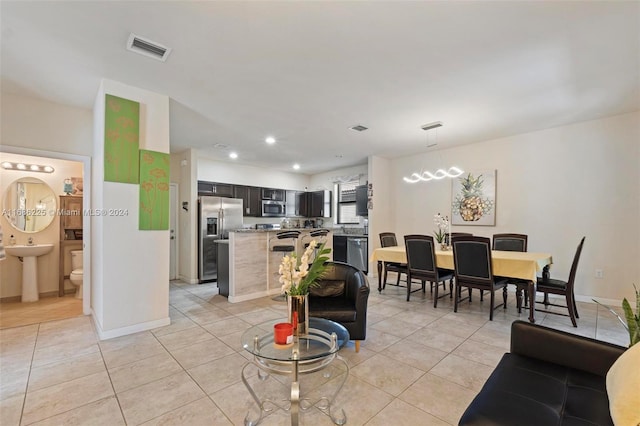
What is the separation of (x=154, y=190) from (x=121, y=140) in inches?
24.3

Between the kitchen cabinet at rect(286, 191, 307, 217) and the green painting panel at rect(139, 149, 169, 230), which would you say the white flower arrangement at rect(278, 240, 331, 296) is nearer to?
the green painting panel at rect(139, 149, 169, 230)

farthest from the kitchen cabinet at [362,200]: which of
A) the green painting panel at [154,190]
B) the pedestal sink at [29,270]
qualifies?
the pedestal sink at [29,270]

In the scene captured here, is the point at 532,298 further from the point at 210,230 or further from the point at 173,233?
the point at 173,233

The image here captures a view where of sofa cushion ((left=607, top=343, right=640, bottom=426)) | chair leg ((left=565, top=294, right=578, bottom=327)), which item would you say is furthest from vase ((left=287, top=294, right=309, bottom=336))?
chair leg ((left=565, top=294, right=578, bottom=327))

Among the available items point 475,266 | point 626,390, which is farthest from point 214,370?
point 475,266

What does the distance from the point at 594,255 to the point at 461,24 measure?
417 centimetres

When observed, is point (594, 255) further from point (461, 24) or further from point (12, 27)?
point (12, 27)

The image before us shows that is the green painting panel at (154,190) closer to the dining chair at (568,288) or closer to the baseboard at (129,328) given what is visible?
the baseboard at (129,328)

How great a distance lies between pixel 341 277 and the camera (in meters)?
3.08

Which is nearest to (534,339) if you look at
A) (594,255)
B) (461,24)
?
(461,24)

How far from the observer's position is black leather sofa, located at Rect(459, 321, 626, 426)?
118 centimetres

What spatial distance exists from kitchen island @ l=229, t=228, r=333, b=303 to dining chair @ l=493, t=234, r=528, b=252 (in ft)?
11.1

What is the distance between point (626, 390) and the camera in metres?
1.04

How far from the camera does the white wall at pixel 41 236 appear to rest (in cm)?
421
